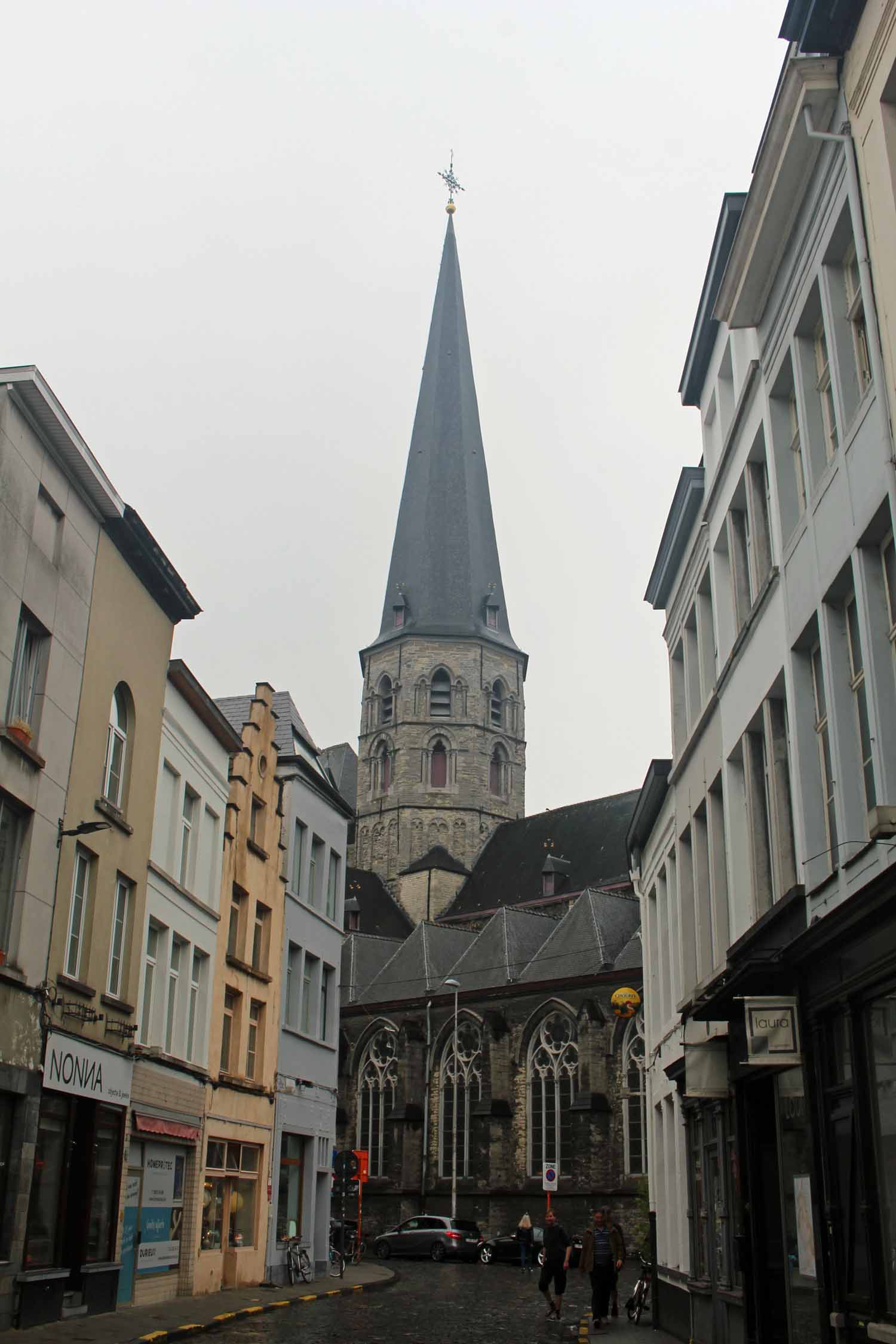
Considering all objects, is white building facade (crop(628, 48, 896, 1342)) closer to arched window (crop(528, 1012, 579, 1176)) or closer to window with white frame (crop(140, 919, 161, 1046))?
window with white frame (crop(140, 919, 161, 1046))

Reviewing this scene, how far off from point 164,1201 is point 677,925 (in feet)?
27.8

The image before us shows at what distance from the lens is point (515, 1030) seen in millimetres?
51219

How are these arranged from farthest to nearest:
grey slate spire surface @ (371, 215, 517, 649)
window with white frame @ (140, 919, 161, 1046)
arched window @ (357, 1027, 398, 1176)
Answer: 1. grey slate spire surface @ (371, 215, 517, 649)
2. arched window @ (357, 1027, 398, 1176)
3. window with white frame @ (140, 919, 161, 1046)

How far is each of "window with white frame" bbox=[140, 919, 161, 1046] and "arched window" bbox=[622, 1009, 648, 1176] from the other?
2961 cm

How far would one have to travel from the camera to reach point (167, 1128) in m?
19.5

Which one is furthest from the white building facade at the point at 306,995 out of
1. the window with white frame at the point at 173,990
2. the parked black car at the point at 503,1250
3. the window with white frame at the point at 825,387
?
the window with white frame at the point at 825,387

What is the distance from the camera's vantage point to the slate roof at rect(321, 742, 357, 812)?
8431 cm

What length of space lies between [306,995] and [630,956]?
2239 cm

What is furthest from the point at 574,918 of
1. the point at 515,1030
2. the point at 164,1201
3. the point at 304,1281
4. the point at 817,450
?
the point at 817,450

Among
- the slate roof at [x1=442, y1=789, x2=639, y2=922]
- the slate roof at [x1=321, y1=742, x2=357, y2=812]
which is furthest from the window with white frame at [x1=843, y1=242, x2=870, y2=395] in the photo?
the slate roof at [x1=321, y1=742, x2=357, y2=812]

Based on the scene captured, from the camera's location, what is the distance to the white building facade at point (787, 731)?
908cm

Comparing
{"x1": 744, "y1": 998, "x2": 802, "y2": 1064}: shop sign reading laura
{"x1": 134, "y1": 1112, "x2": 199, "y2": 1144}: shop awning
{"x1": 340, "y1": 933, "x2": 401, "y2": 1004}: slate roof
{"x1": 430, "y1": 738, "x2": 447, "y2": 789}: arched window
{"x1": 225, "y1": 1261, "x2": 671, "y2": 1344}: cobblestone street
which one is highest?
{"x1": 430, "y1": 738, "x2": 447, "y2": 789}: arched window

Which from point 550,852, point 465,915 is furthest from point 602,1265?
point 465,915

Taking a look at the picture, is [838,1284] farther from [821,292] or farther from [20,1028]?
[20,1028]
